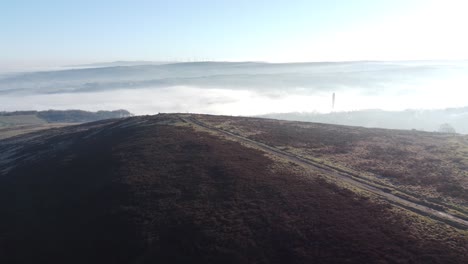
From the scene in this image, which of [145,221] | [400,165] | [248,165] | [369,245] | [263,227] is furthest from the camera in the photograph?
[400,165]

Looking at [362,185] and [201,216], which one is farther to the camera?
[362,185]

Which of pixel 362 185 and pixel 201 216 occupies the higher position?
pixel 362 185

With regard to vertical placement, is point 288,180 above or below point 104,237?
above

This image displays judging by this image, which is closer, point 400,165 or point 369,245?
point 369,245

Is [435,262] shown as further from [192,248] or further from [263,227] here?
[192,248]

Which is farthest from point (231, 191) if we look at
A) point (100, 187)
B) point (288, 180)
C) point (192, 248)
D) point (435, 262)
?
point (435, 262)

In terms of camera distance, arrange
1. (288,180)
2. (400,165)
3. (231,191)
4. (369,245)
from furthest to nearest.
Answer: (400,165), (288,180), (231,191), (369,245)

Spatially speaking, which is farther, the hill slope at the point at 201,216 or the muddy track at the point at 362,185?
the muddy track at the point at 362,185

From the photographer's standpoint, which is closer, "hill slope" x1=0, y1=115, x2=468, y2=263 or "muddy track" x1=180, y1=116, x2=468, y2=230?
"hill slope" x1=0, y1=115, x2=468, y2=263
